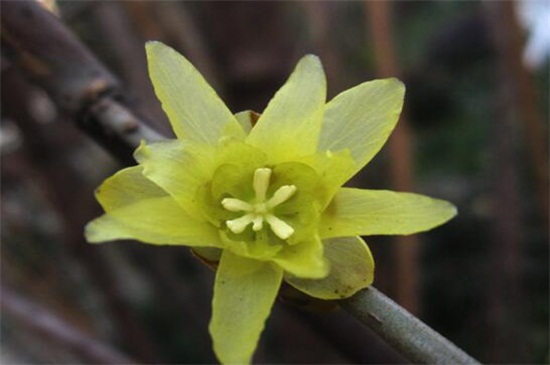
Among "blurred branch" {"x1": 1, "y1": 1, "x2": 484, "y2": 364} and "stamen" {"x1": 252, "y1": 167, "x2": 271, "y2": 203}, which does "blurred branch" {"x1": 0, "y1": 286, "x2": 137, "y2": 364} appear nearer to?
"blurred branch" {"x1": 1, "y1": 1, "x2": 484, "y2": 364}

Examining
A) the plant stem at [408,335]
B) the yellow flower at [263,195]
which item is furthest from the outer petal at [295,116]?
the plant stem at [408,335]

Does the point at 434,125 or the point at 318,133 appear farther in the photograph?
the point at 434,125

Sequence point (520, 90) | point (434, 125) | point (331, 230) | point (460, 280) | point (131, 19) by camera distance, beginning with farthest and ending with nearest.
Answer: point (434, 125), point (460, 280), point (131, 19), point (520, 90), point (331, 230)

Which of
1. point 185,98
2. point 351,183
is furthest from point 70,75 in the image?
point 351,183

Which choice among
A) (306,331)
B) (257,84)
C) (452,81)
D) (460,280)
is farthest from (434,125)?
(306,331)

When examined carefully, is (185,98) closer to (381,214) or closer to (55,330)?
(381,214)

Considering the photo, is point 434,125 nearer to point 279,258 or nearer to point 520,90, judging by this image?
point 520,90

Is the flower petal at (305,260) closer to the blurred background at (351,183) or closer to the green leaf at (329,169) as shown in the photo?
the green leaf at (329,169)

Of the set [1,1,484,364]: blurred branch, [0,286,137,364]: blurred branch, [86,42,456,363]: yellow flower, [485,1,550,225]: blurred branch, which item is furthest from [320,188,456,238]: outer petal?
[485,1,550,225]: blurred branch
